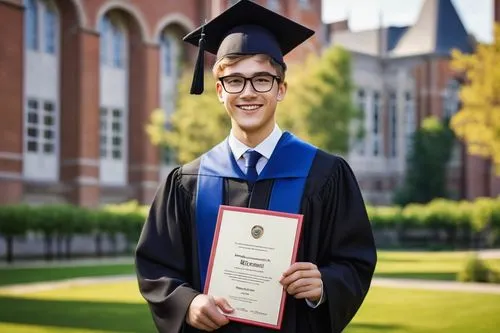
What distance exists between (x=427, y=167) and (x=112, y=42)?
17.7 metres

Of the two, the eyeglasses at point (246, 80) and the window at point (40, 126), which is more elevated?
the window at point (40, 126)

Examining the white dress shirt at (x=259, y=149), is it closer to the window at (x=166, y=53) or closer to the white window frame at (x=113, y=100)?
the white window frame at (x=113, y=100)

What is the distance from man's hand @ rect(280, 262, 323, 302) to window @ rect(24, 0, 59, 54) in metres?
27.1

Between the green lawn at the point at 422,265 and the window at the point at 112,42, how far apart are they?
13.2m

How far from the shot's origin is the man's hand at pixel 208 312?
3.09 meters

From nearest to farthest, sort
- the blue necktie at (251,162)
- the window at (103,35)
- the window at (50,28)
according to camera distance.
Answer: the blue necktie at (251,162), the window at (50,28), the window at (103,35)

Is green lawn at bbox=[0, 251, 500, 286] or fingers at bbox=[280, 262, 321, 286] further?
green lawn at bbox=[0, 251, 500, 286]

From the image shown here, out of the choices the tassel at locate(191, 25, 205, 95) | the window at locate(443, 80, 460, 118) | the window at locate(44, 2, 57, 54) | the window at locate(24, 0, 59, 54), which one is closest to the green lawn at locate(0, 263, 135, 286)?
the window at locate(24, 0, 59, 54)

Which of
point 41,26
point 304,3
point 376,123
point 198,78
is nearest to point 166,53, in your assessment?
point 41,26

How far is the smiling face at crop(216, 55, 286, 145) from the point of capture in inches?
132

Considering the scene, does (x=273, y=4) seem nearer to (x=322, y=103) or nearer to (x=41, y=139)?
(x=322, y=103)

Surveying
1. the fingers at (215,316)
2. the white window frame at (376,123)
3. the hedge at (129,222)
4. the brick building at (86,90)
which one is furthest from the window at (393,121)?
the fingers at (215,316)

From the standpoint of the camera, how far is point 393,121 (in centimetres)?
4741

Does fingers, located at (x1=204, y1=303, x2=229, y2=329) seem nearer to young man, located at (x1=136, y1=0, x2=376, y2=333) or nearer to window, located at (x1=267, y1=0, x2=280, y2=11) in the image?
young man, located at (x1=136, y1=0, x2=376, y2=333)
